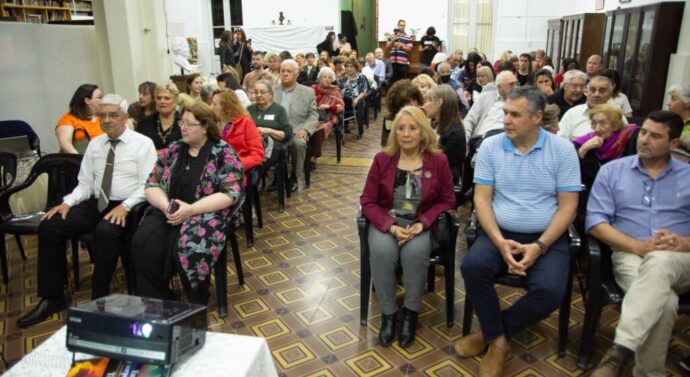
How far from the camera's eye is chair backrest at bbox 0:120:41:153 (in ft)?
14.9

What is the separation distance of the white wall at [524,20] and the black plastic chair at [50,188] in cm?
1048

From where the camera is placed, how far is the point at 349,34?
1358 cm

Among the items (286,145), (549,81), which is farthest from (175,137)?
(549,81)

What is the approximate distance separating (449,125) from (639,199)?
1.34m

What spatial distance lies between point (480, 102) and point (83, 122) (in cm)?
313

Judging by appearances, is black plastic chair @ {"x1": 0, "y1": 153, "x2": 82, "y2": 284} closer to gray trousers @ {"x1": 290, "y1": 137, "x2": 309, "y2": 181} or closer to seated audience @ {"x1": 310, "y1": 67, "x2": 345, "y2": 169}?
gray trousers @ {"x1": 290, "y1": 137, "x2": 309, "y2": 181}

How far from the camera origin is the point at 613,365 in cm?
215

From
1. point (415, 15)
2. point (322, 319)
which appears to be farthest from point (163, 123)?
point (415, 15)

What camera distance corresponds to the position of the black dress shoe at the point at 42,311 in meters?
2.87

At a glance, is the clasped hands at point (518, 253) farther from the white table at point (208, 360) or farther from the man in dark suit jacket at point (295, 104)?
the man in dark suit jacket at point (295, 104)

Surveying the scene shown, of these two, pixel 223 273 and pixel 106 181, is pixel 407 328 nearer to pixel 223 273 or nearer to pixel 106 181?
pixel 223 273

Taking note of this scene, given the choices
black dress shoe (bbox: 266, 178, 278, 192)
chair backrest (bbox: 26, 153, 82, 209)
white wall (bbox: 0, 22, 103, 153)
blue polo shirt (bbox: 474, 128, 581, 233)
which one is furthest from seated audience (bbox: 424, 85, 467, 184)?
white wall (bbox: 0, 22, 103, 153)

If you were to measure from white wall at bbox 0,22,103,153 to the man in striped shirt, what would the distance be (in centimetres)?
677

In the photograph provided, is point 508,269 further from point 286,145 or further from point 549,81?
point 549,81
